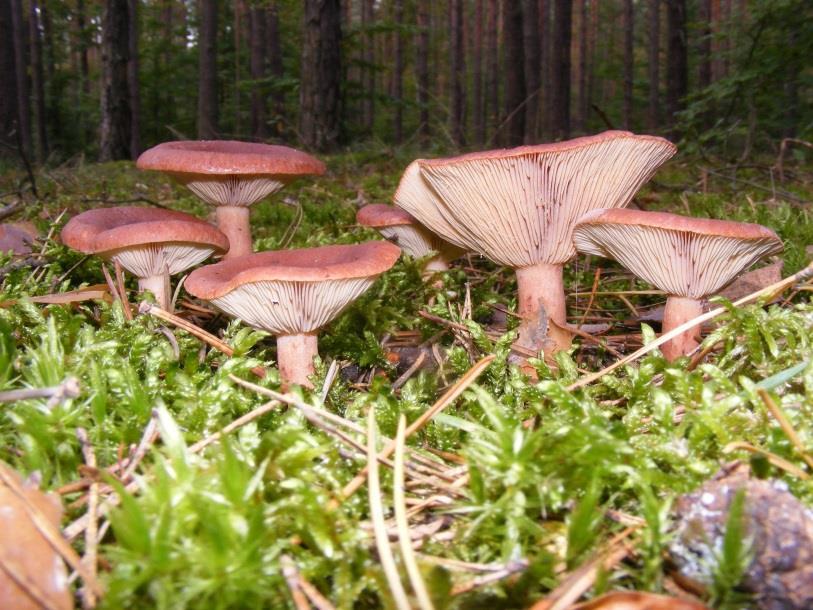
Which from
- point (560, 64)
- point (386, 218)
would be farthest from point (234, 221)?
point (560, 64)

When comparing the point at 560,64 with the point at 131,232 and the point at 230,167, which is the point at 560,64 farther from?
the point at 131,232

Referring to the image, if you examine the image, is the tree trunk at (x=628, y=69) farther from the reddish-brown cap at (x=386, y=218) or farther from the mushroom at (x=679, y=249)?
the mushroom at (x=679, y=249)

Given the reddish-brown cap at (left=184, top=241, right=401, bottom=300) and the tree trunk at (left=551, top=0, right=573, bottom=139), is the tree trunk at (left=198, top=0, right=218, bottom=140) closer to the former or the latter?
the tree trunk at (left=551, top=0, right=573, bottom=139)

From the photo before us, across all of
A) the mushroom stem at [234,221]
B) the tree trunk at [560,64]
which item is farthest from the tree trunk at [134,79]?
the mushroom stem at [234,221]

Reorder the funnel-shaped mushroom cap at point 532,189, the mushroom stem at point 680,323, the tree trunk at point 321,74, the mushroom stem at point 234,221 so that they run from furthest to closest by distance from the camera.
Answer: the tree trunk at point 321,74, the mushroom stem at point 234,221, the mushroom stem at point 680,323, the funnel-shaped mushroom cap at point 532,189

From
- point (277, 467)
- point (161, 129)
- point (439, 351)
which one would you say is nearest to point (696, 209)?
point (439, 351)

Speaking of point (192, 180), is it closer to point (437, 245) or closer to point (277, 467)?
point (437, 245)

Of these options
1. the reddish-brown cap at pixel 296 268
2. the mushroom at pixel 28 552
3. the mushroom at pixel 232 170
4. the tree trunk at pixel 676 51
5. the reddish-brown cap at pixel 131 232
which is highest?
the tree trunk at pixel 676 51

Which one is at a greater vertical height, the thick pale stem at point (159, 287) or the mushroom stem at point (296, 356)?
the thick pale stem at point (159, 287)
